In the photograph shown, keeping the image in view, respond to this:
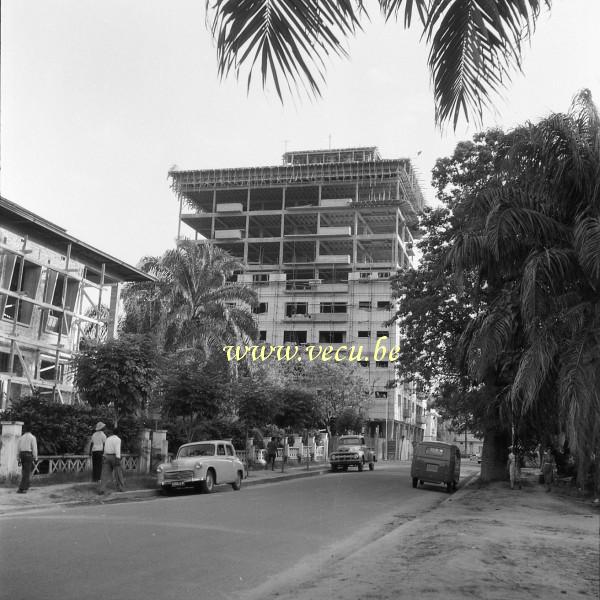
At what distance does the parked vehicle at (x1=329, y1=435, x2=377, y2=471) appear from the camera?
39.0 meters

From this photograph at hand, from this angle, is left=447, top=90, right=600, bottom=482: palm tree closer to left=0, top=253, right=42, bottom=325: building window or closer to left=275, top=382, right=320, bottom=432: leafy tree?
left=0, top=253, right=42, bottom=325: building window

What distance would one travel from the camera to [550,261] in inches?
496

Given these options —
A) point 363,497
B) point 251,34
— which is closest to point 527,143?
point 251,34

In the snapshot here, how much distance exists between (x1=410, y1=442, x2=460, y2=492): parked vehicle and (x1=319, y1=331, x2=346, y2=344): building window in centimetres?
5348

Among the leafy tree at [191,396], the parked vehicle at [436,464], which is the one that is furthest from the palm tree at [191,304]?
the parked vehicle at [436,464]

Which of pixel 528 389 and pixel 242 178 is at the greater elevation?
pixel 242 178

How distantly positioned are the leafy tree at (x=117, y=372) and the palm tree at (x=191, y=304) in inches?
470

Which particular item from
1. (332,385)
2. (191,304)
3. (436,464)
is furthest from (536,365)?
(332,385)

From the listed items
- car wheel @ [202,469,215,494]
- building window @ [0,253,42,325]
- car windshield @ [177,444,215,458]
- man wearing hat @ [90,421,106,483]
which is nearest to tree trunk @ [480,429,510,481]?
car windshield @ [177,444,215,458]

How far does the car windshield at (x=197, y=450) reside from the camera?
21328 millimetres

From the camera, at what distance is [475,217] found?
15188 mm

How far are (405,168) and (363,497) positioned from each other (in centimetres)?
5772

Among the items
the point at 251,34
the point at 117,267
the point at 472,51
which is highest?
the point at 117,267

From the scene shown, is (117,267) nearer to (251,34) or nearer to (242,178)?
(251,34)
